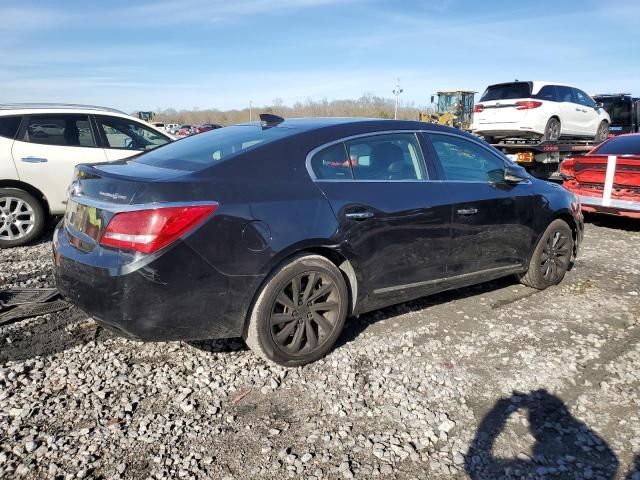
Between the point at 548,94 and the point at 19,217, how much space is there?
12.1 metres

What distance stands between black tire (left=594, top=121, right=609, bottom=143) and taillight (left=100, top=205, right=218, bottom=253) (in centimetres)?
1514

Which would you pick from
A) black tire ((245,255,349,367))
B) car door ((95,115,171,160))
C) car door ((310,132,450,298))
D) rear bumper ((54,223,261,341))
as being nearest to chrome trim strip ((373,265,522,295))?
car door ((310,132,450,298))

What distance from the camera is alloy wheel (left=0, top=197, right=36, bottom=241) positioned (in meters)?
6.19

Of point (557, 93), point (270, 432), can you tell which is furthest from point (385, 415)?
point (557, 93)

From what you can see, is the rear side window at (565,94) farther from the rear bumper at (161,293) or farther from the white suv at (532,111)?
the rear bumper at (161,293)

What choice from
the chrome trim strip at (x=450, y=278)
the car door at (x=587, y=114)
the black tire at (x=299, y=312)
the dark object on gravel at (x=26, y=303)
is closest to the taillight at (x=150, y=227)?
the black tire at (x=299, y=312)

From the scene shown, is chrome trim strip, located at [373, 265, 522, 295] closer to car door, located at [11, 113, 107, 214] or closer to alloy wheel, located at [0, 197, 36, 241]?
car door, located at [11, 113, 107, 214]

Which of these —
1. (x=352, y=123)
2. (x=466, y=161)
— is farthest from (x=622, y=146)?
(x=352, y=123)

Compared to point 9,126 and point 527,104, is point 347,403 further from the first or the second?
point 527,104

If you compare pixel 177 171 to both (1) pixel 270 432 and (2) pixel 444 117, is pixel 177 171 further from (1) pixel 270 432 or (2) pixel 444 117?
(2) pixel 444 117

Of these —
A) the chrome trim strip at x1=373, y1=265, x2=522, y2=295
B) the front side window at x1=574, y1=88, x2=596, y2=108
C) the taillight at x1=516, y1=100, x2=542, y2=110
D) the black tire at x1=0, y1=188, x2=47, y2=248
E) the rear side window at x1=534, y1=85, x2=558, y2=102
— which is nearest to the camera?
the chrome trim strip at x1=373, y1=265, x2=522, y2=295

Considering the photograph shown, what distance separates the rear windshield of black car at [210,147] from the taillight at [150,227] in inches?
16.4

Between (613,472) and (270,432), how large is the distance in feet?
5.64

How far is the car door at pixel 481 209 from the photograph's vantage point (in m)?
4.15
